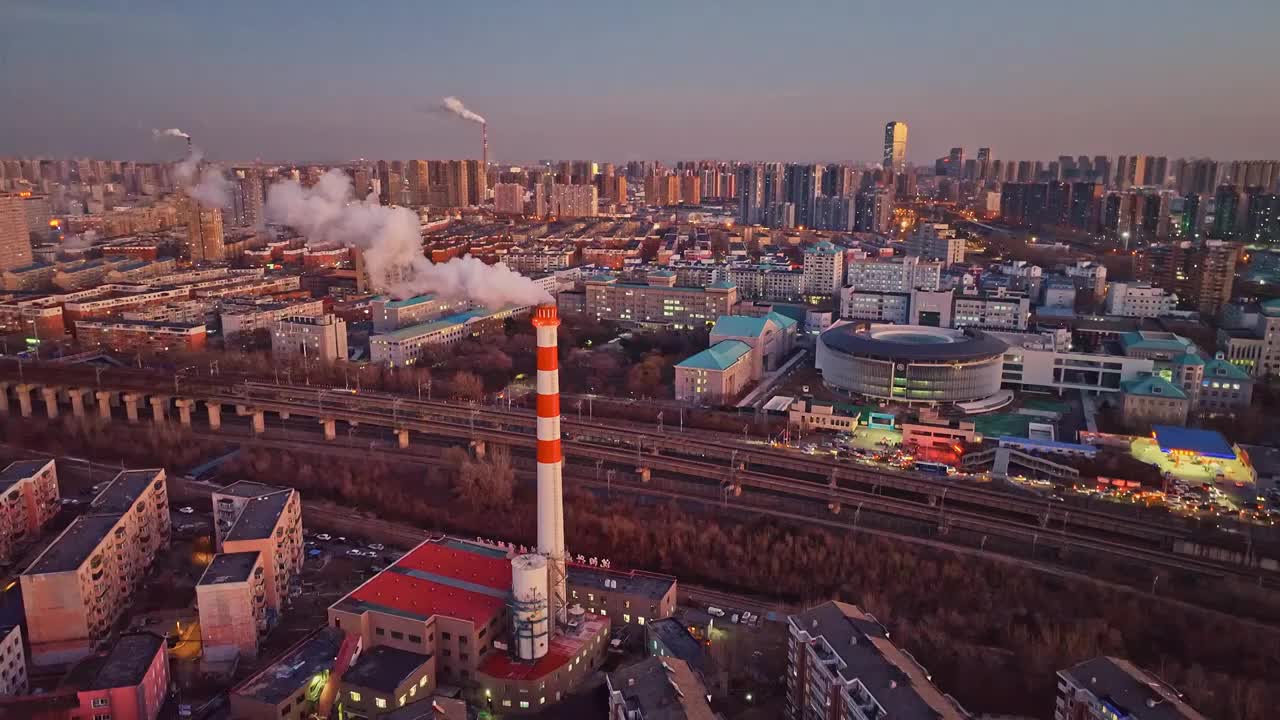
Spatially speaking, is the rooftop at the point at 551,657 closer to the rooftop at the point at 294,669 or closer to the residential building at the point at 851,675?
the rooftop at the point at 294,669

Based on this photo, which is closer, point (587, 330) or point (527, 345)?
point (527, 345)

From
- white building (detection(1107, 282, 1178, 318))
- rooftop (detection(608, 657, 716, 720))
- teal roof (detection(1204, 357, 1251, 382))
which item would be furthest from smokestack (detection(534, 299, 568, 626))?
white building (detection(1107, 282, 1178, 318))

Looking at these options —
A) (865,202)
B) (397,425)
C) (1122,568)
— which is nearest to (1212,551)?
(1122,568)

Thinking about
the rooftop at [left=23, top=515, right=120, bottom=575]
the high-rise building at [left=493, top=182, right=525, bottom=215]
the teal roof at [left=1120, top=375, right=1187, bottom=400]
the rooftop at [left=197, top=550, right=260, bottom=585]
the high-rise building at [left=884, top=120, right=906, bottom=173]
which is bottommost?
the rooftop at [left=197, top=550, right=260, bottom=585]

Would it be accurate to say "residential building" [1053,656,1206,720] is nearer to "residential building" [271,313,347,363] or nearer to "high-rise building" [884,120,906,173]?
"residential building" [271,313,347,363]

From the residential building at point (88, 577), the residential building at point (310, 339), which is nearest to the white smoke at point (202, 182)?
the residential building at point (310, 339)

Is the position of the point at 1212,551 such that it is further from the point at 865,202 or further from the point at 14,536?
the point at 865,202
